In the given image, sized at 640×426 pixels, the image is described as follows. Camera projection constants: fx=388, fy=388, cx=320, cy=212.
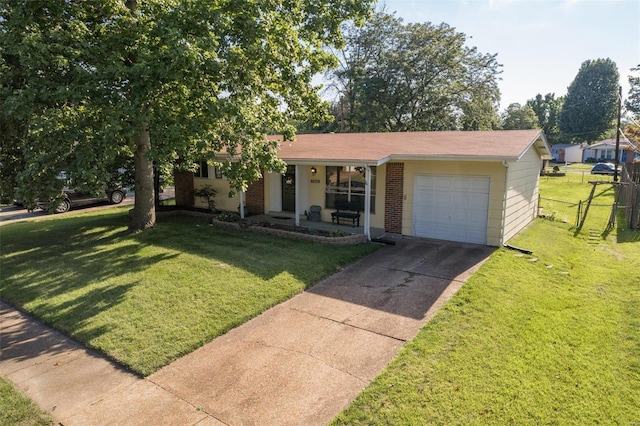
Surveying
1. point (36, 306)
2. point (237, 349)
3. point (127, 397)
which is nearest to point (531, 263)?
point (237, 349)

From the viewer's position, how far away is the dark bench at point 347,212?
12891mm

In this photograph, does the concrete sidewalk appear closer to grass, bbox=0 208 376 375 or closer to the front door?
grass, bbox=0 208 376 375

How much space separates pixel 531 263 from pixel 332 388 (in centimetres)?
685

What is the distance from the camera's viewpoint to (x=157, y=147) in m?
A: 9.42

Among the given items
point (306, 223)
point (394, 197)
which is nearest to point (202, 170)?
point (306, 223)

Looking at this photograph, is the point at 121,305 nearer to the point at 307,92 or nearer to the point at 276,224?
the point at 276,224

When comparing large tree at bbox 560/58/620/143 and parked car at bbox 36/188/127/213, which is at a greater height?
large tree at bbox 560/58/620/143

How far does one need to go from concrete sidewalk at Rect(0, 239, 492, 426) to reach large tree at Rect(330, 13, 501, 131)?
26703mm

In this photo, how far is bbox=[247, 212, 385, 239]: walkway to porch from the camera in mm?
12211

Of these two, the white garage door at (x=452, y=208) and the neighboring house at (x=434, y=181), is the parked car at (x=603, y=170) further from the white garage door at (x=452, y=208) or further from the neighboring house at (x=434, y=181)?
the white garage door at (x=452, y=208)

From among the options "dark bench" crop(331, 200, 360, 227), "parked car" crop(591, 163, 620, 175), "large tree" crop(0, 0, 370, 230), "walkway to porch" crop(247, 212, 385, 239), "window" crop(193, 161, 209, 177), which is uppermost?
"large tree" crop(0, 0, 370, 230)

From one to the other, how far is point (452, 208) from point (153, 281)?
805cm

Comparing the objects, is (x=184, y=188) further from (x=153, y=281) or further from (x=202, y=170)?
(x=153, y=281)

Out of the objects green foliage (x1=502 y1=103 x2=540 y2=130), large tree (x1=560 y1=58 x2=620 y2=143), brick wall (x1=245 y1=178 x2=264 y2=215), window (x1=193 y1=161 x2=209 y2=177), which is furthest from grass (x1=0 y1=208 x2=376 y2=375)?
large tree (x1=560 y1=58 x2=620 y2=143)
